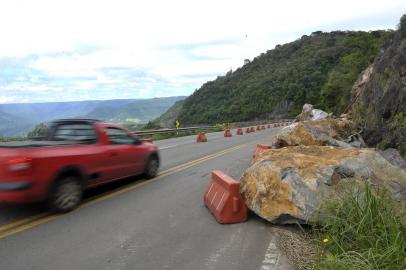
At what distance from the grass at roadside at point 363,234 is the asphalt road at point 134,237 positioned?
2.26 ft

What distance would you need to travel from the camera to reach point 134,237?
6090 mm

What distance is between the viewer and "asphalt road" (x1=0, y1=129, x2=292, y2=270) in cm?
518

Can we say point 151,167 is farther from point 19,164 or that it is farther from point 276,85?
point 276,85

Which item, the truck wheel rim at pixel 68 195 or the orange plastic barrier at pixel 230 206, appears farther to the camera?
the truck wheel rim at pixel 68 195

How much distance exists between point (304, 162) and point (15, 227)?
14.9 ft

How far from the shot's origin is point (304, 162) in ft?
24.4

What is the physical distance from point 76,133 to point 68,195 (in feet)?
5.36

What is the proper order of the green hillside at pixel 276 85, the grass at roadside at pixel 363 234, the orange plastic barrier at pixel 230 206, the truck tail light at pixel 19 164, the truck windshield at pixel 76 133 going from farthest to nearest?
the green hillside at pixel 276 85
the truck windshield at pixel 76 133
the orange plastic barrier at pixel 230 206
the truck tail light at pixel 19 164
the grass at roadside at pixel 363 234

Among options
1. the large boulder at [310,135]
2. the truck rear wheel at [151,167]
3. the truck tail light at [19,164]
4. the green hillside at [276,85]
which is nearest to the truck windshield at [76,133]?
the truck tail light at [19,164]

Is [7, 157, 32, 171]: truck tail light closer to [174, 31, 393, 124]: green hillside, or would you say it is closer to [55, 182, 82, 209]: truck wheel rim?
[55, 182, 82, 209]: truck wheel rim

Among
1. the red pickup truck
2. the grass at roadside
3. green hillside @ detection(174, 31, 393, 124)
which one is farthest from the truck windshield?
green hillside @ detection(174, 31, 393, 124)

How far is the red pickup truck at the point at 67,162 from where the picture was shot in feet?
21.7

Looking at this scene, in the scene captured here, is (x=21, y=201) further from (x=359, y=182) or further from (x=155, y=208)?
(x=359, y=182)

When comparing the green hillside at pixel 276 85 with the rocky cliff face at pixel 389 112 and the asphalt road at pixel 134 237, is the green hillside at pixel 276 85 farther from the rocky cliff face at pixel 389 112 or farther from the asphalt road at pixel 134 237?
the asphalt road at pixel 134 237
